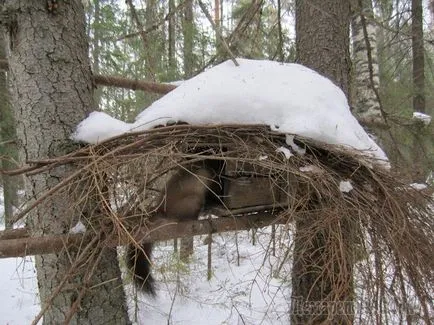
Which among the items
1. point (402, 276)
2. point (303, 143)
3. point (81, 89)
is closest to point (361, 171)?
point (303, 143)

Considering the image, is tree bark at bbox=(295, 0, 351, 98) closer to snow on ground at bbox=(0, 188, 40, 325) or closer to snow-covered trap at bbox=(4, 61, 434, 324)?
snow-covered trap at bbox=(4, 61, 434, 324)

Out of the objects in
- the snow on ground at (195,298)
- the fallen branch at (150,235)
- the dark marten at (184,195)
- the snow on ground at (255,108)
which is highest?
the snow on ground at (255,108)

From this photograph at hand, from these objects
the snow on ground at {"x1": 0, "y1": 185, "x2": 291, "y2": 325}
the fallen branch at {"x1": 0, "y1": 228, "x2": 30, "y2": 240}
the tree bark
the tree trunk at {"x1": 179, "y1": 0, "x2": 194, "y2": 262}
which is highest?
the tree trunk at {"x1": 179, "y1": 0, "x2": 194, "y2": 262}

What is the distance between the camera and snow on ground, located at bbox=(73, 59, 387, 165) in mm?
1422

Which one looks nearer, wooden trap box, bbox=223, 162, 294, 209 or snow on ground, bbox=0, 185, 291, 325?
wooden trap box, bbox=223, 162, 294, 209

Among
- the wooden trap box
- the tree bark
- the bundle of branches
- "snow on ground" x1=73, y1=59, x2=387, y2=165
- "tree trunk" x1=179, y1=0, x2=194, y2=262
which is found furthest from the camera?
"tree trunk" x1=179, y1=0, x2=194, y2=262

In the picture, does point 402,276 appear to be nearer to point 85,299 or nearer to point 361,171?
point 361,171

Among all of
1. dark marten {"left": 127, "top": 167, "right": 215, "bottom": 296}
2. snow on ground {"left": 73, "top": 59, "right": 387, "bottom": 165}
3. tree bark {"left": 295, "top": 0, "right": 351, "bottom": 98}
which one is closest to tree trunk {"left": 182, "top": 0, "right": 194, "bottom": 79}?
tree bark {"left": 295, "top": 0, "right": 351, "bottom": 98}

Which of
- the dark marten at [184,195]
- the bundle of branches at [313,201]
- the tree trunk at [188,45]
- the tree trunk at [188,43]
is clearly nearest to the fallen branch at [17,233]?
the bundle of branches at [313,201]

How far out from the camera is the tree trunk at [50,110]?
1570 mm

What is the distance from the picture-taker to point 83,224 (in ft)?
4.66

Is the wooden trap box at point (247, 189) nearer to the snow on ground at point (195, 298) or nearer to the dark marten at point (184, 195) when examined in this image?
the dark marten at point (184, 195)

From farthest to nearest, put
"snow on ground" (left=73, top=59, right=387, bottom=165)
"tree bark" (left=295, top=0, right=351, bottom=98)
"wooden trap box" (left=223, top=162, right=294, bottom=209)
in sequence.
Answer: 1. "tree bark" (left=295, top=0, right=351, bottom=98)
2. "wooden trap box" (left=223, top=162, right=294, bottom=209)
3. "snow on ground" (left=73, top=59, right=387, bottom=165)

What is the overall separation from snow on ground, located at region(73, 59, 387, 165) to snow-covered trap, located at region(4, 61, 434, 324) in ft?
0.04
